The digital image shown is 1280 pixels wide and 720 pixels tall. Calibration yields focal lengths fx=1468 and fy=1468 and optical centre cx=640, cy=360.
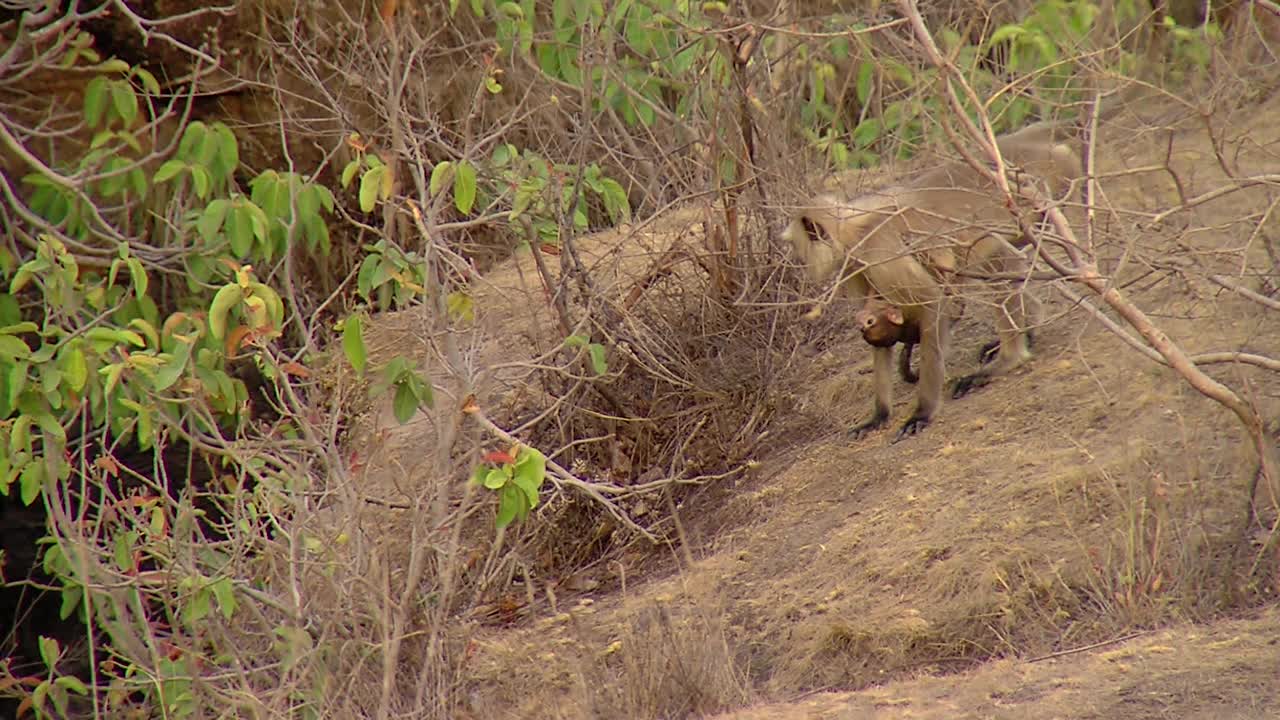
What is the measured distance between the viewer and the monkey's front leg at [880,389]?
5.50 m

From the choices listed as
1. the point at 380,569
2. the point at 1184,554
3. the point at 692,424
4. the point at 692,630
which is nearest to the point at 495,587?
the point at 692,424

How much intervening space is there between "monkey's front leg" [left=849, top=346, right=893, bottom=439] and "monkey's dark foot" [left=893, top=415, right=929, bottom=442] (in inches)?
6.3

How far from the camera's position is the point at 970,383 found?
222 inches

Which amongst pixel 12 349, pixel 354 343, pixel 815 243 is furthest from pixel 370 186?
pixel 815 243

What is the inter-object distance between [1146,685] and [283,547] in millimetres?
2366

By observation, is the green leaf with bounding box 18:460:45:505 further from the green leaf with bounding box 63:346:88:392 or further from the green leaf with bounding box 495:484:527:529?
the green leaf with bounding box 495:484:527:529

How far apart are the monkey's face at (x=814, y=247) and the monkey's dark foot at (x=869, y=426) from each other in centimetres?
63

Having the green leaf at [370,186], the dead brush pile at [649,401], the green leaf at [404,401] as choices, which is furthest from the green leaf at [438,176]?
the dead brush pile at [649,401]

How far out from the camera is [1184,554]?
410 centimetres

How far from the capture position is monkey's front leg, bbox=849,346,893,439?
550 cm

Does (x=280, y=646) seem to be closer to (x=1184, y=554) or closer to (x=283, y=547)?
(x=283, y=547)

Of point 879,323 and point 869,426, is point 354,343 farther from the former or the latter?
point 869,426

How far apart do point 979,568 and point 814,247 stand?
55.4 inches

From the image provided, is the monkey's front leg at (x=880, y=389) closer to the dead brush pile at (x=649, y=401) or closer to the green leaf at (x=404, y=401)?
the dead brush pile at (x=649, y=401)
